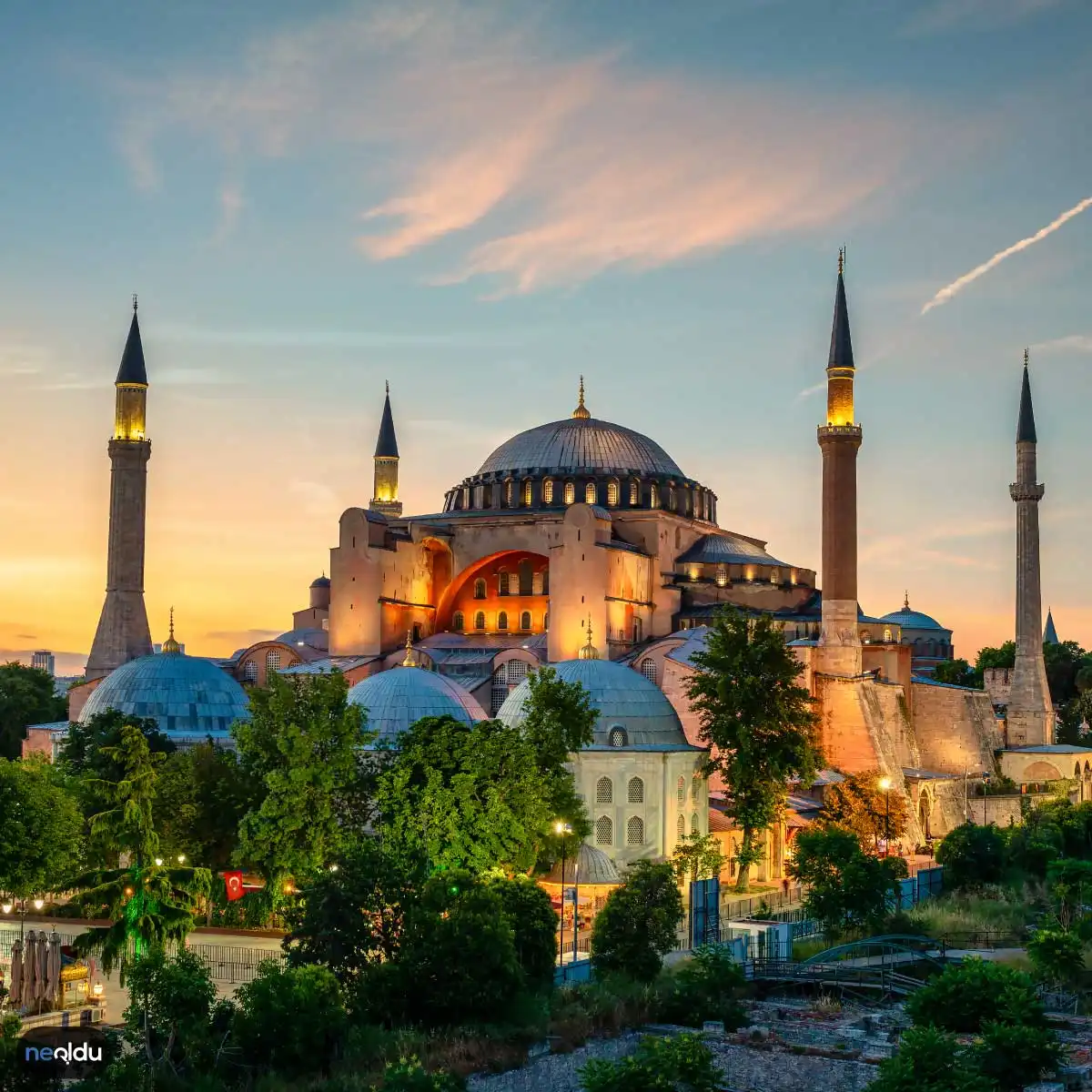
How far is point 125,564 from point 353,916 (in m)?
26.8

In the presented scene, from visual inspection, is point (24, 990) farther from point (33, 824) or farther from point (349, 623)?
point (349, 623)

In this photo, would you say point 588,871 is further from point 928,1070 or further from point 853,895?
point 928,1070

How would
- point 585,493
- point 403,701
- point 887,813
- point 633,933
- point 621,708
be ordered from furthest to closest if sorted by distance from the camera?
point 585,493 → point 887,813 → point 403,701 → point 621,708 → point 633,933

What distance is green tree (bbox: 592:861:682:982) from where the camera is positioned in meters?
21.6

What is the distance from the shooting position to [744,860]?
32.1 m

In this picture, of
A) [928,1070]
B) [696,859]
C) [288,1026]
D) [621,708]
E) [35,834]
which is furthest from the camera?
[621,708]

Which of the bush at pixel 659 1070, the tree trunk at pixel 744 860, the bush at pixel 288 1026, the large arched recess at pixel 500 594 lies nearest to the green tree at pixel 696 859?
the tree trunk at pixel 744 860

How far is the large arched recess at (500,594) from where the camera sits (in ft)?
159

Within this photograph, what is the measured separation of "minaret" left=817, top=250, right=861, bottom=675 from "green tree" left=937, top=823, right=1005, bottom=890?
9437 mm

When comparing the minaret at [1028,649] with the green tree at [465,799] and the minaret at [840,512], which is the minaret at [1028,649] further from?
the green tree at [465,799]

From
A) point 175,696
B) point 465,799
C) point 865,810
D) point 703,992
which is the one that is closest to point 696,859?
point 465,799

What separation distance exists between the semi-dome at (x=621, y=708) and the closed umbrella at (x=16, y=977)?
44.7ft

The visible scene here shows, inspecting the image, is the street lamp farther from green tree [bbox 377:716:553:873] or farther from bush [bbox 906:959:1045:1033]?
bush [bbox 906:959:1045:1033]

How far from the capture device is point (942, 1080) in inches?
640
